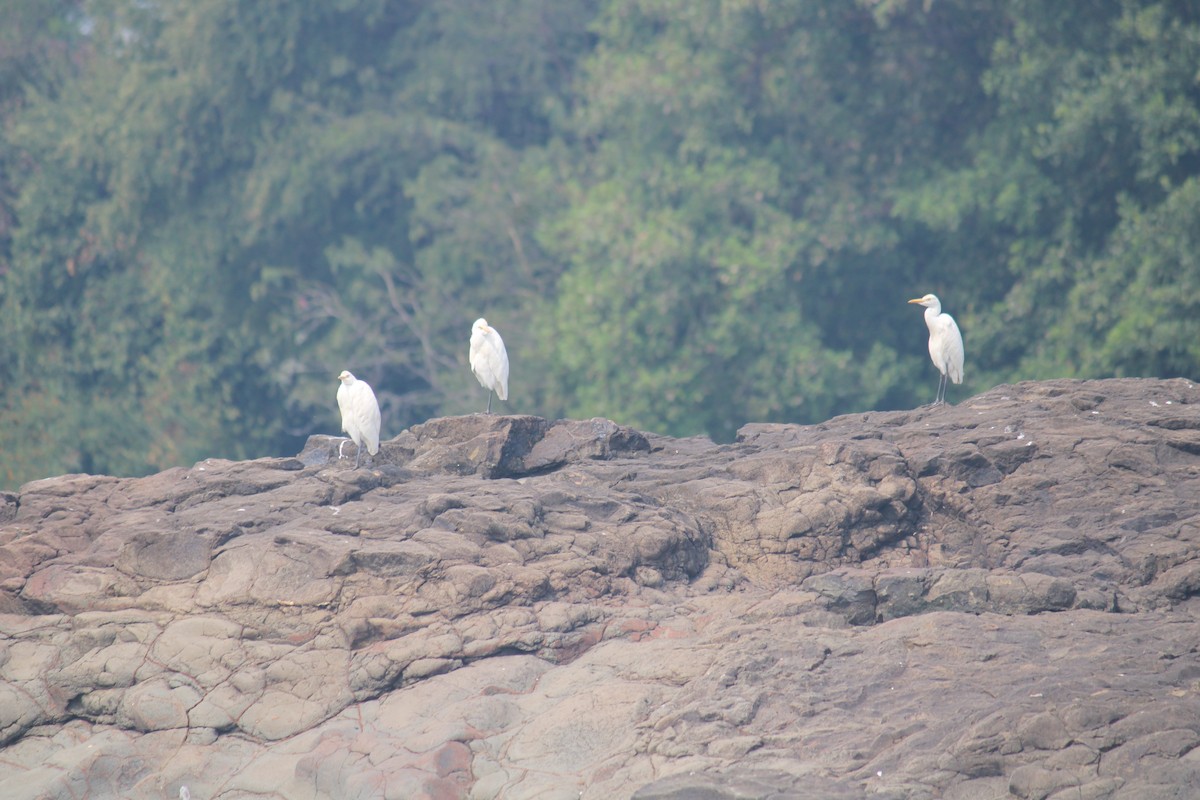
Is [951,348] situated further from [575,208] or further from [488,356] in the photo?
[575,208]

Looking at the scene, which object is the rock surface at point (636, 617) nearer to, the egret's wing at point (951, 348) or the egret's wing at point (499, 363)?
the egret's wing at point (951, 348)

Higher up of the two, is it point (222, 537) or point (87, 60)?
point (87, 60)

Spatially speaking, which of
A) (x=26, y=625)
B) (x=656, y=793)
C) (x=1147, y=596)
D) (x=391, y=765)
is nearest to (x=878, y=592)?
(x=1147, y=596)

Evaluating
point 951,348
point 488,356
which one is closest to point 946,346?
point 951,348

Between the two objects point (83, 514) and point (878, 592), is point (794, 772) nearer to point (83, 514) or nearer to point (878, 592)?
point (878, 592)

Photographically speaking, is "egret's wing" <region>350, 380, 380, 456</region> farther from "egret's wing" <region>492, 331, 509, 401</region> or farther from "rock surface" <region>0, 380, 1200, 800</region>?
"egret's wing" <region>492, 331, 509, 401</region>

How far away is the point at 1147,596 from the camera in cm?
1073

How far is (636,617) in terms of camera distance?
11.0m

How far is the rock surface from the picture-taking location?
30.4 feet

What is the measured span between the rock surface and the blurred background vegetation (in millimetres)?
9929

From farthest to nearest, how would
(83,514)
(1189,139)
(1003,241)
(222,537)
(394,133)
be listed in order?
(394,133)
(1003,241)
(1189,139)
(83,514)
(222,537)

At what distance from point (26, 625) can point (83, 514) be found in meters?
1.39

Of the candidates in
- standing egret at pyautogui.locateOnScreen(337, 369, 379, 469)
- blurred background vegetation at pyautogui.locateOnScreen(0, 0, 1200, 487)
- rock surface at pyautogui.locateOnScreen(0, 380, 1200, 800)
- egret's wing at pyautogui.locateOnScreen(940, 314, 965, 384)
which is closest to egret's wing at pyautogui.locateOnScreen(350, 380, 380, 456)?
standing egret at pyautogui.locateOnScreen(337, 369, 379, 469)

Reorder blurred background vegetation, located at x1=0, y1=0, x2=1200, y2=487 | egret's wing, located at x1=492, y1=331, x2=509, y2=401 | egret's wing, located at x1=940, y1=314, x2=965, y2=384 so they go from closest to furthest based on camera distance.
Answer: egret's wing, located at x1=940, y1=314, x2=965, y2=384
egret's wing, located at x1=492, y1=331, x2=509, y2=401
blurred background vegetation, located at x1=0, y1=0, x2=1200, y2=487
